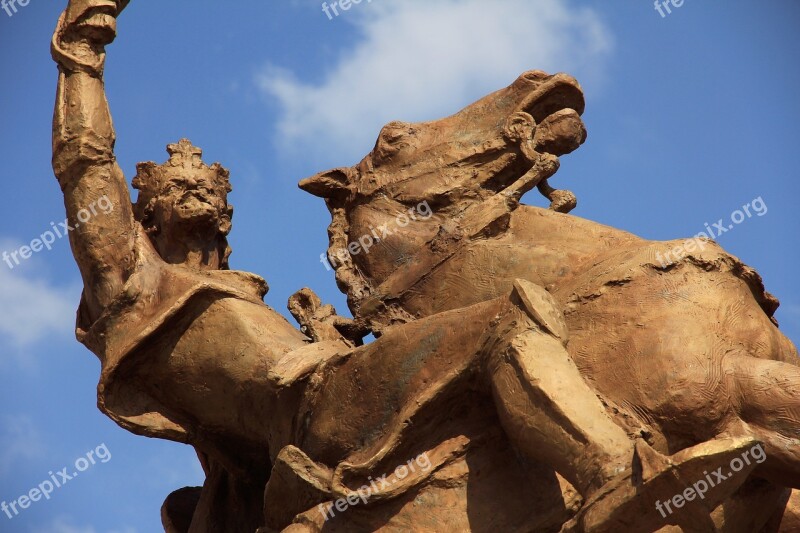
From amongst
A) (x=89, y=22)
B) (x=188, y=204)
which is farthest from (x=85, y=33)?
(x=188, y=204)

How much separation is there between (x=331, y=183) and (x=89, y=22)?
1689mm

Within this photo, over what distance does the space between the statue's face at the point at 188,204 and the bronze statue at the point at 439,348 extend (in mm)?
13

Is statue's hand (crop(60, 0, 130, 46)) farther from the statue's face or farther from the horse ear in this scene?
the horse ear

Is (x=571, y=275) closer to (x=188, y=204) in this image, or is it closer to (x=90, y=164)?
(x=188, y=204)

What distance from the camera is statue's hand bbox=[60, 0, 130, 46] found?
8.67m

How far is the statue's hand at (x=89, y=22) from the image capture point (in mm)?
8672

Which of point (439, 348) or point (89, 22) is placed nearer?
point (439, 348)

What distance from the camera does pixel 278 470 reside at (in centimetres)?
771

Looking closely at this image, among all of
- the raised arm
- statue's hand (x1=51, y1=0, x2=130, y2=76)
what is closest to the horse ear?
the raised arm

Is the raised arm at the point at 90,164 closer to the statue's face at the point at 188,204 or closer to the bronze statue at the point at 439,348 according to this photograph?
the bronze statue at the point at 439,348

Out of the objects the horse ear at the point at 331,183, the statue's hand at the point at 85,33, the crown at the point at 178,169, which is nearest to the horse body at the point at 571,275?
the horse ear at the point at 331,183

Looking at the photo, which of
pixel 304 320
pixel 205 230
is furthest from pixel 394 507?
pixel 205 230

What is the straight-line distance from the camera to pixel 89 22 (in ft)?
28.4

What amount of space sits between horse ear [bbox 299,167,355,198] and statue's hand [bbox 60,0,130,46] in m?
1.44
